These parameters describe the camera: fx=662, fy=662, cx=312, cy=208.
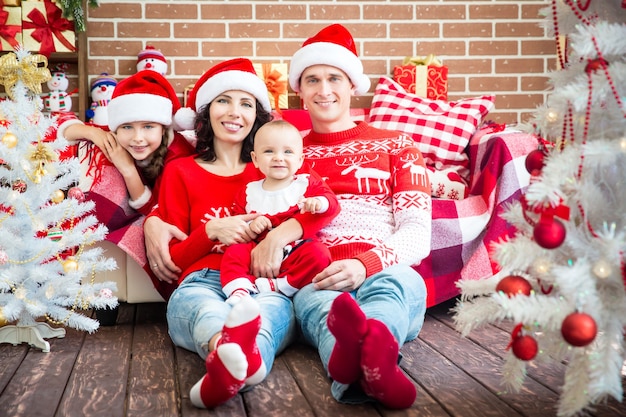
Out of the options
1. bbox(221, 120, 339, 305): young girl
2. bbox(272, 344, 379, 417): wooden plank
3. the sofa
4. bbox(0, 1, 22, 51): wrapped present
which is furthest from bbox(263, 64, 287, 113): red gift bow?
bbox(272, 344, 379, 417): wooden plank

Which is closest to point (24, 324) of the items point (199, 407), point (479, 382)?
point (199, 407)

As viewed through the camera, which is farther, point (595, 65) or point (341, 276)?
point (341, 276)

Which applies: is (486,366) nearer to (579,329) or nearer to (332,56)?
(579,329)

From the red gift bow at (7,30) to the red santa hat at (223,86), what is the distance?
1417mm

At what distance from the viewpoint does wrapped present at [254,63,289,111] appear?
3.18 meters

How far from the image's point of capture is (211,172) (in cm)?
204

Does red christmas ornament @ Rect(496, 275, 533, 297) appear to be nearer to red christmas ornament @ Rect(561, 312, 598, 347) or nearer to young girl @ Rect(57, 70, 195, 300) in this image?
red christmas ornament @ Rect(561, 312, 598, 347)

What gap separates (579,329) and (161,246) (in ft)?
3.95

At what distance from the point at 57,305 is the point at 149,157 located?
1.74 ft

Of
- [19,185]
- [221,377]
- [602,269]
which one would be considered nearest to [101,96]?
[19,185]

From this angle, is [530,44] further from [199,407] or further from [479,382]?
[199,407]

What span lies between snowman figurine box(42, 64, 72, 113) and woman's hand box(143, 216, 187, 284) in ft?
4.86

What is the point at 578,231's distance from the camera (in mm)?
1224

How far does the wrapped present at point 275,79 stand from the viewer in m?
3.18
